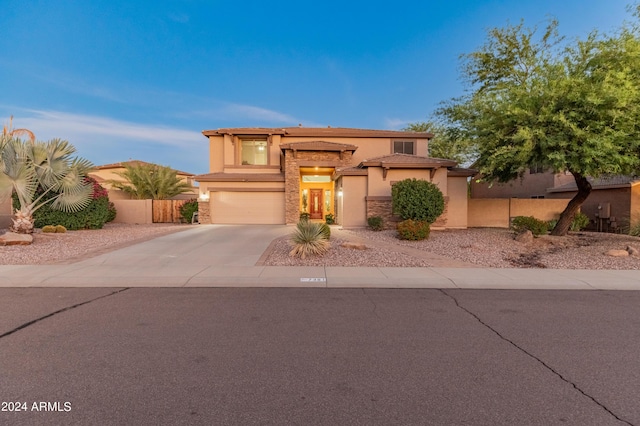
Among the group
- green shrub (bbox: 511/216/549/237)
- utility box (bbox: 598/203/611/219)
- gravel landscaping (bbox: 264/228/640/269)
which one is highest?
utility box (bbox: 598/203/611/219)

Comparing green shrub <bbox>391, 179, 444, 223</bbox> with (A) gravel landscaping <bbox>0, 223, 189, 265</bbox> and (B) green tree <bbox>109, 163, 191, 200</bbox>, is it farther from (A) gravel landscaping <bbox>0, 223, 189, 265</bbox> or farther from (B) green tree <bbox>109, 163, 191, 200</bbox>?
(B) green tree <bbox>109, 163, 191, 200</bbox>

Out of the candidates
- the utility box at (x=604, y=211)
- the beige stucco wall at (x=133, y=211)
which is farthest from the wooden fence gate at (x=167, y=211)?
the utility box at (x=604, y=211)

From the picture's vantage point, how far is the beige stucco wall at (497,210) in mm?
20156

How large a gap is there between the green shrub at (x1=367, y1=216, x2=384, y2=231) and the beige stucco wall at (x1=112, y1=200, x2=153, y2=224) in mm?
15890

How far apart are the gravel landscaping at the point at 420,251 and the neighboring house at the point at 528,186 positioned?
442 inches

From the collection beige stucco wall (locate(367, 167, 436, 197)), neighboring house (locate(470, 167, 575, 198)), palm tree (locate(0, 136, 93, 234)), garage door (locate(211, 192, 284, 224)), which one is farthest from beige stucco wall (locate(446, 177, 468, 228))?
palm tree (locate(0, 136, 93, 234))

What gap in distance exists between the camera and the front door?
24.8 meters

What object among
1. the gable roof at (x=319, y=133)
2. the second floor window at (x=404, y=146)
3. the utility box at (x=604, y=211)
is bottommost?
the utility box at (x=604, y=211)

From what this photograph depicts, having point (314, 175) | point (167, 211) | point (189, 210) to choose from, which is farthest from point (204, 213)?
point (314, 175)

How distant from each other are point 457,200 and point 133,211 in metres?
21.3

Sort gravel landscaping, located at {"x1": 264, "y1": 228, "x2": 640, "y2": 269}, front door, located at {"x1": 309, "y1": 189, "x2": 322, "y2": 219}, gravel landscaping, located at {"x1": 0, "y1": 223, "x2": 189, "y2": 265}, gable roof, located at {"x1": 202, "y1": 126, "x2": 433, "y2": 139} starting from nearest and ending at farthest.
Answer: gravel landscaping, located at {"x1": 264, "y1": 228, "x2": 640, "y2": 269} < gravel landscaping, located at {"x1": 0, "y1": 223, "x2": 189, "y2": 265} < gable roof, located at {"x1": 202, "y1": 126, "x2": 433, "y2": 139} < front door, located at {"x1": 309, "y1": 189, "x2": 322, "y2": 219}

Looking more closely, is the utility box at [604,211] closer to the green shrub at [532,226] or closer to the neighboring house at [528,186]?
the neighboring house at [528,186]

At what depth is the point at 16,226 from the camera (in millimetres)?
13602

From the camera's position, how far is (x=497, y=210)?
20.3 m
